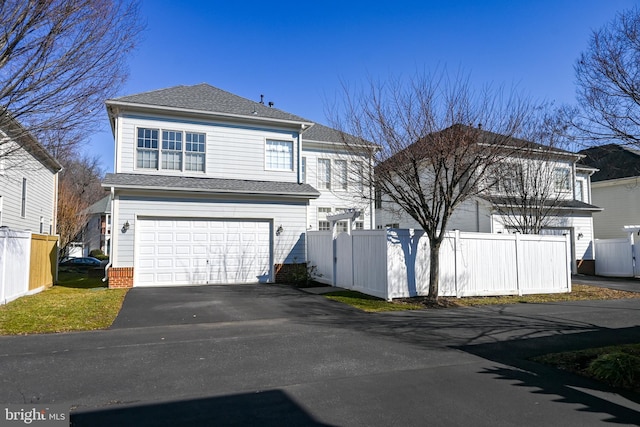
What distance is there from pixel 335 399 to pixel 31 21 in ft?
29.4

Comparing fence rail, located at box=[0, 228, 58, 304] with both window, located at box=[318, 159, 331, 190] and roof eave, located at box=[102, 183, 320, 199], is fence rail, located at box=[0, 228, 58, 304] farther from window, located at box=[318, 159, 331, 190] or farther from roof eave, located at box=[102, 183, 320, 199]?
window, located at box=[318, 159, 331, 190]

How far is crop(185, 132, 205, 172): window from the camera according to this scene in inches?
656

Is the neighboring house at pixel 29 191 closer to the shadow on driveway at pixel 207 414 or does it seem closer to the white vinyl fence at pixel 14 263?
the white vinyl fence at pixel 14 263

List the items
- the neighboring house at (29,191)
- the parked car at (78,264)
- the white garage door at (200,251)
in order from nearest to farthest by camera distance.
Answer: the white garage door at (200,251)
the neighboring house at (29,191)
the parked car at (78,264)

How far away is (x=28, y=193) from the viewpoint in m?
19.7

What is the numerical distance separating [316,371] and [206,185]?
1150cm

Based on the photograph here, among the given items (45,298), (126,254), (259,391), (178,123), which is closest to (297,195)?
(178,123)

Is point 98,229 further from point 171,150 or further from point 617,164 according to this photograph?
point 617,164

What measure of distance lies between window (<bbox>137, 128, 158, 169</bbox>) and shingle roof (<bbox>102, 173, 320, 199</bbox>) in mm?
554

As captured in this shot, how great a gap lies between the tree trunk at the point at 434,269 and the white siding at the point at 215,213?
20.8ft

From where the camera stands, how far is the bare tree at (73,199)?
2952 centimetres

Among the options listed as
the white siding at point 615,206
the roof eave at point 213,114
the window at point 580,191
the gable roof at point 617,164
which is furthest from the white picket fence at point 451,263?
the white siding at point 615,206

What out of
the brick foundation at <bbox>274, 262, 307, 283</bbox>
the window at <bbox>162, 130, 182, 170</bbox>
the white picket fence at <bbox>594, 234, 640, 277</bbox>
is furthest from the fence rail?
the white picket fence at <bbox>594, 234, 640, 277</bbox>

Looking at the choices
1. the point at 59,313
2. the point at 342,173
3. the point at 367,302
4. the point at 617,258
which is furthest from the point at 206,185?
the point at 617,258
